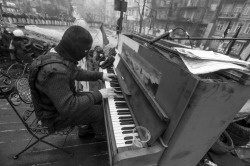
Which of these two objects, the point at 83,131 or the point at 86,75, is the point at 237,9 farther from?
the point at 83,131

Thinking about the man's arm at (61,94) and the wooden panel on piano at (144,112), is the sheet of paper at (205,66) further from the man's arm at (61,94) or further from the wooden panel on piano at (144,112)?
the man's arm at (61,94)

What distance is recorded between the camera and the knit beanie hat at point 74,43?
1.48 meters

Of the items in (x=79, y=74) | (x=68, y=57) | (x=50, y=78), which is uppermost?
(x=68, y=57)

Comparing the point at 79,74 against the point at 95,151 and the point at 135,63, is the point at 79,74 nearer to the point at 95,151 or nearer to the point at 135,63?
the point at 135,63

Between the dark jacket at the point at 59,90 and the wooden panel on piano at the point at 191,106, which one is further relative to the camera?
the dark jacket at the point at 59,90

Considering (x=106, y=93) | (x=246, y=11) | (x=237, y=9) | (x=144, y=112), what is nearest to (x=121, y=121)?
(x=144, y=112)

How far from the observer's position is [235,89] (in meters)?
0.90

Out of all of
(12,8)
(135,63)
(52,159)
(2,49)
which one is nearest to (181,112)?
(135,63)

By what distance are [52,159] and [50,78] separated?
174cm

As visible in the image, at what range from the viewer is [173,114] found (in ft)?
3.29

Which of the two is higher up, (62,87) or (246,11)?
(246,11)

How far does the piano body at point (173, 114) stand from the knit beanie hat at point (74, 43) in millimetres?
786

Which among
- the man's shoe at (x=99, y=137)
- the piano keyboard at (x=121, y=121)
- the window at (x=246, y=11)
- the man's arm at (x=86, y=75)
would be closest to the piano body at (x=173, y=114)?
the piano keyboard at (x=121, y=121)

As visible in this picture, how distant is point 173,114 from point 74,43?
137 centimetres
